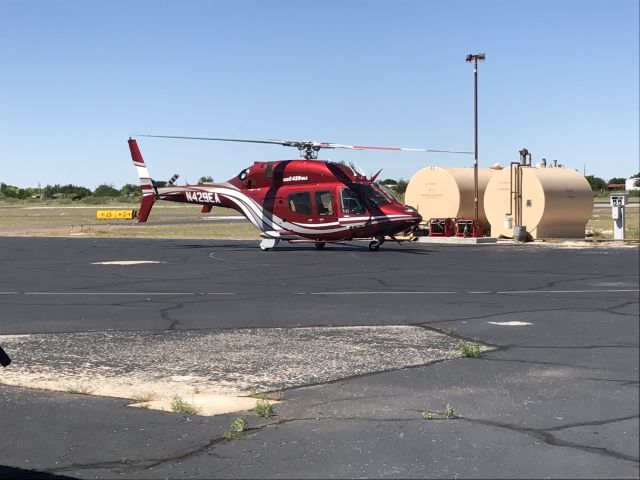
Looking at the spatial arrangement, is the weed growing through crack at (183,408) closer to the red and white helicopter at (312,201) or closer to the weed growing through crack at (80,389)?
the weed growing through crack at (80,389)

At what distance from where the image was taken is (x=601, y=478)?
529cm

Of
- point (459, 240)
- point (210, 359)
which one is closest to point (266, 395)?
point (210, 359)

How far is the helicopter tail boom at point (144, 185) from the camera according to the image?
39125 mm

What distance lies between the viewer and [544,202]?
38.3 m

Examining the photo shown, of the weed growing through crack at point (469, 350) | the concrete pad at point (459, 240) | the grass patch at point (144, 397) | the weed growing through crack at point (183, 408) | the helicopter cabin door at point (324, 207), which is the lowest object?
the grass patch at point (144, 397)

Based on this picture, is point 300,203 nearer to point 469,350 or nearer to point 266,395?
point 469,350

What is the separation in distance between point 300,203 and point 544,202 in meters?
11.4

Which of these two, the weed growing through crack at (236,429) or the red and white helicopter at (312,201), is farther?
the red and white helicopter at (312,201)

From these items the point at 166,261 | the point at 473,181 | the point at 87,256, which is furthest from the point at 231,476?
the point at 473,181

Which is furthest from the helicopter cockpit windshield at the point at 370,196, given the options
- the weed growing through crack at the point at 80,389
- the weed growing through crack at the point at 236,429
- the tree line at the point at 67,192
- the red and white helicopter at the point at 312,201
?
the tree line at the point at 67,192

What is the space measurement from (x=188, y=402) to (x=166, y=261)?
19930 mm

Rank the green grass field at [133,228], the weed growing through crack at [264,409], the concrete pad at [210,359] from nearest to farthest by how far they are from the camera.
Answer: the weed growing through crack at [264,409] → the concrete pad at [210,359] → the green grass field at [133,228]

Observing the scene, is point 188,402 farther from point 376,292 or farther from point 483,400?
point 376,292

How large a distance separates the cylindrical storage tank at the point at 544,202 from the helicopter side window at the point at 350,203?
990 cm
